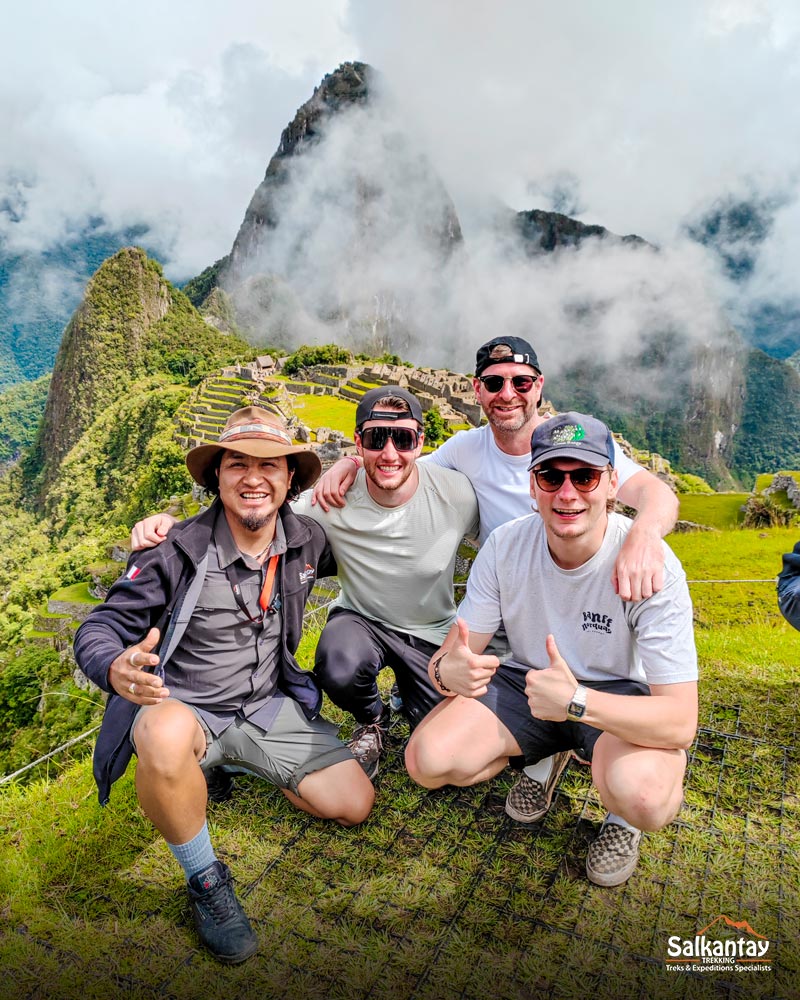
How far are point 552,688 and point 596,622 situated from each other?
408 millimetres

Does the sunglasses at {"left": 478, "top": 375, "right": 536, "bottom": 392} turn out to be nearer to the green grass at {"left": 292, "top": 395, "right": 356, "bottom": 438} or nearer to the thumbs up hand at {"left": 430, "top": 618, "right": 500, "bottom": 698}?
the thumbs up hand at {"left": 430, "top": 618, "right": 500, "bottom": 698}

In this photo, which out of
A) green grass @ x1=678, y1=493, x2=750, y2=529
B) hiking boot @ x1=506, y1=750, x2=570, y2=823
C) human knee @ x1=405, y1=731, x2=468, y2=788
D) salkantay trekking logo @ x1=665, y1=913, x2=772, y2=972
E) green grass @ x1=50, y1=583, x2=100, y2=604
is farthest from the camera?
green grass @ x1=50, y1=583, x2=100, y2=604

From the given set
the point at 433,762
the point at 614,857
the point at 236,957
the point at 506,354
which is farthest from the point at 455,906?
the point at 506,354

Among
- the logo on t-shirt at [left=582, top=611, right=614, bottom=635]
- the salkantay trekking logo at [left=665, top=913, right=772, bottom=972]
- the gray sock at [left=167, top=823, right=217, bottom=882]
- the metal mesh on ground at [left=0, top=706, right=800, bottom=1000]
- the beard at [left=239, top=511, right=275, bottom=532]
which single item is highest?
the beard at [left=239, top=511, right=275, bottom=532]

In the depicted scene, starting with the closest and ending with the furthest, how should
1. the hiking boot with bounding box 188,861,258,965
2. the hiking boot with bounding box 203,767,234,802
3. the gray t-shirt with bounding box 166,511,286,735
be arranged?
the hiking boot with bounding box 188,861,258,965 < the gray t-shirt with bounding box 166,511,286,735 < the hiking boot with bounding box 203,767,234,802

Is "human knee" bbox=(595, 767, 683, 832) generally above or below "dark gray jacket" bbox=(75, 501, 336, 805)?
below

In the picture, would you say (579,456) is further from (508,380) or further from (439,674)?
(508,380)

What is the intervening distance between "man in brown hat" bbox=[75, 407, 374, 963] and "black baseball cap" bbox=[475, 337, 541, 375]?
1146 millimetres

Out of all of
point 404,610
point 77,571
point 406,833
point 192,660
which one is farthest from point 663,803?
point 77,571

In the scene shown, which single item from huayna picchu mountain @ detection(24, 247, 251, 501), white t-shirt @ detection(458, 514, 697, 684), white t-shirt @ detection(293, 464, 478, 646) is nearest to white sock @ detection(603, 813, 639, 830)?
white t-shirt @ detection(458, 514, 697, 684)

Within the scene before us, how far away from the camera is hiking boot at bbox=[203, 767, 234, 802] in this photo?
9.95ft

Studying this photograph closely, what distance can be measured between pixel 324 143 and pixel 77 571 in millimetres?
145092

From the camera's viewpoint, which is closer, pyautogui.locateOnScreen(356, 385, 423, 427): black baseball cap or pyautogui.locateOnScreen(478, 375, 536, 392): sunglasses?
pyautogui.locateOnScreen(356, 385, 423, 427): black baseball cap

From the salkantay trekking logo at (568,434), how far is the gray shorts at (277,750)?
174 centimetres
